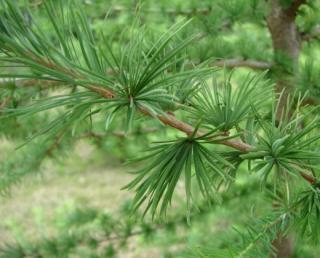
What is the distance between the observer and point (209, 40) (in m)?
1.04

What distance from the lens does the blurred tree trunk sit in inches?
40.5

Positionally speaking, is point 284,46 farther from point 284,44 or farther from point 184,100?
point 184,100

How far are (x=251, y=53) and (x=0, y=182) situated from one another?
0.77m

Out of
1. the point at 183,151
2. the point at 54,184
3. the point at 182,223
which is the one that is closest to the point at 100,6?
the point at 182,223

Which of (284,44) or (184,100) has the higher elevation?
(284,44)

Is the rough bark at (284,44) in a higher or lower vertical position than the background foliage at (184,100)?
higher

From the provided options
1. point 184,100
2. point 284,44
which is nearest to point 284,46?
point 284,44

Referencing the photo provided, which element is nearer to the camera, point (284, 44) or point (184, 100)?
point (184, 100)

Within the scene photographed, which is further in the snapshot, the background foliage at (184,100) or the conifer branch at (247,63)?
the conifer branch at (247,63)

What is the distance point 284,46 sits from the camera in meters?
1.16

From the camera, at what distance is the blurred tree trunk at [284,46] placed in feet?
3.37

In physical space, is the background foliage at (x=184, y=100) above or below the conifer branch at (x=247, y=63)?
below

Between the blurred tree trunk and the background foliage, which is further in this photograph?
the blurred tree trunk

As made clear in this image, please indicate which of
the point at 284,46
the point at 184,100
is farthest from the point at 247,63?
the point at 184,100
